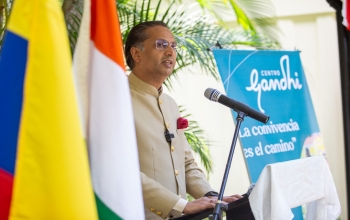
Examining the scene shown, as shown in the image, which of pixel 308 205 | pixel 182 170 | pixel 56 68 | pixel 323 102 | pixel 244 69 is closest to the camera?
pixel 56 68

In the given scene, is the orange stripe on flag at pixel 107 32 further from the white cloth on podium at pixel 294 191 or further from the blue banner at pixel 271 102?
the blue banner at pixel 271 102

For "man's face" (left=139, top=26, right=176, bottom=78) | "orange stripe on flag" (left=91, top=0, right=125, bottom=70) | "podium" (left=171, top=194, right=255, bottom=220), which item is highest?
"orange stripe on flag" (left=91, top=0, right=125, bottom=70)

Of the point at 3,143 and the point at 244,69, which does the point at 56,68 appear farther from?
the point at 244,69

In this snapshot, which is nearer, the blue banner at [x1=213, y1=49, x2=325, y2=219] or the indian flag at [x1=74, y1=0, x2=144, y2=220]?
the indian flag at [x1=74, y1=0, x2=144, y2=220]

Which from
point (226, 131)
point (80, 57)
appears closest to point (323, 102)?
point (226, 131)

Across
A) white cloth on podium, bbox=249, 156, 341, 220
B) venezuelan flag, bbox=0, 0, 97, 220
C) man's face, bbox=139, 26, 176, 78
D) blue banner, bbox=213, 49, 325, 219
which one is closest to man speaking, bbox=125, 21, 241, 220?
man's face, bbox=139, 26, 176, 78

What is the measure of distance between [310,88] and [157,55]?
13.7ft

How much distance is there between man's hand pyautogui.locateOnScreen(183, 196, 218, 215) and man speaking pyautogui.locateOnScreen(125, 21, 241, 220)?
187 mm

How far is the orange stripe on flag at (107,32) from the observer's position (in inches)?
66.8

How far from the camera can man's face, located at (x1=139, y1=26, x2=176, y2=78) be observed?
293 cm

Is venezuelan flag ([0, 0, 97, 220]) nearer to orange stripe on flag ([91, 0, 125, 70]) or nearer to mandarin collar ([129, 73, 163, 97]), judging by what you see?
orange stripe on flag ([91, 0, 125, 70])

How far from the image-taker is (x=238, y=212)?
7.73 ft

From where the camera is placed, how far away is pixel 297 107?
14.3 feet

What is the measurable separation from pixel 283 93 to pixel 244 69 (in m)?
0.41
